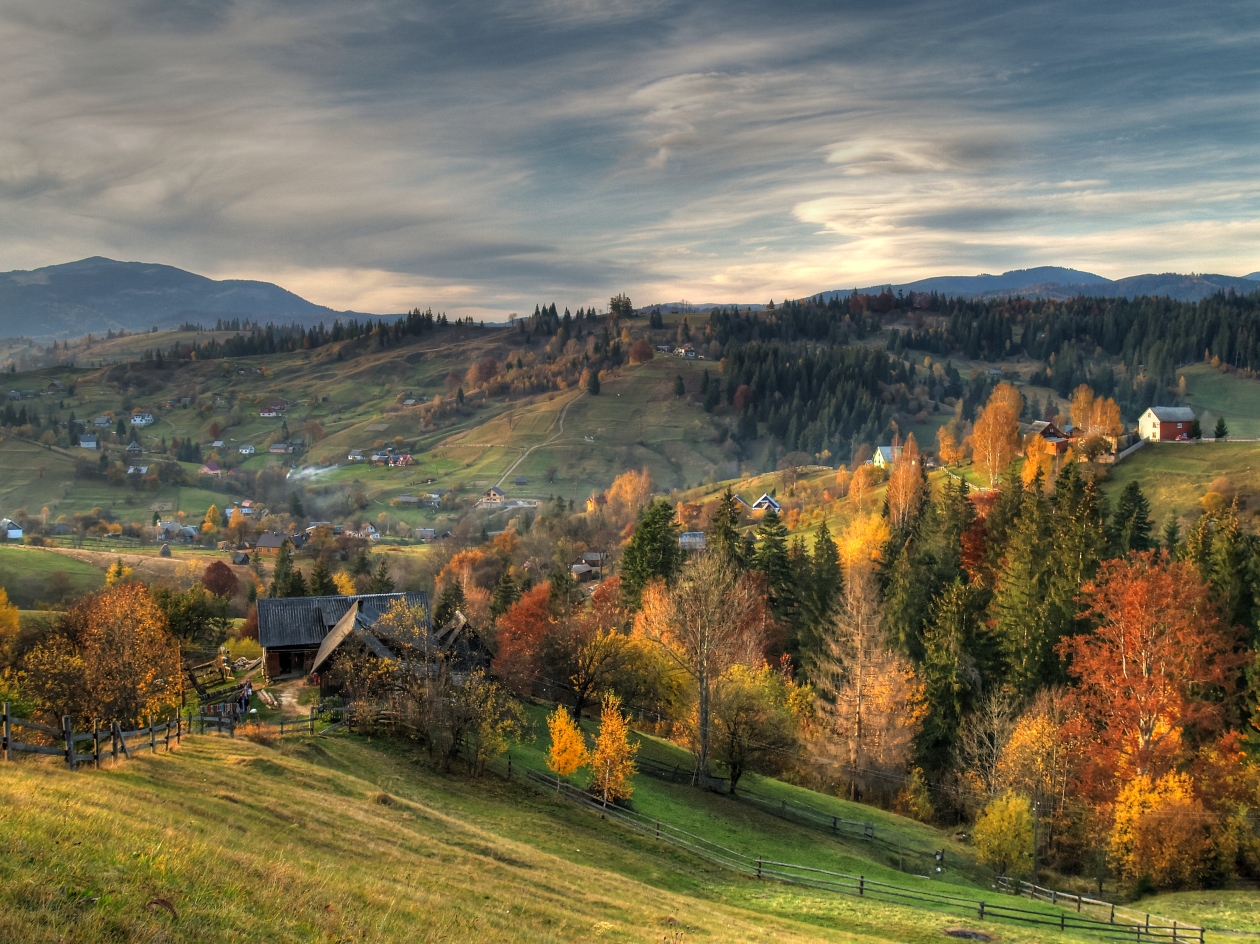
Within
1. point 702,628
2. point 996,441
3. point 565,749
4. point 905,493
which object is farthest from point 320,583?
point 996,441

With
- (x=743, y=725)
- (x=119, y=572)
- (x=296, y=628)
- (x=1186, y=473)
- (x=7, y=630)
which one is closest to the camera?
(x=743, y=725)

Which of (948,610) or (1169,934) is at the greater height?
(948,610)

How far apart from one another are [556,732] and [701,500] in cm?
13317

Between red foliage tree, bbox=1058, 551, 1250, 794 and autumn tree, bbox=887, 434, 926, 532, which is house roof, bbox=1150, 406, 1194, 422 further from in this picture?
red foliage tree, bbox=1058, 551, 1250, 794

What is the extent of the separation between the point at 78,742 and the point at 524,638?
41159mm

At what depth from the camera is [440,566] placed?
5586 inches

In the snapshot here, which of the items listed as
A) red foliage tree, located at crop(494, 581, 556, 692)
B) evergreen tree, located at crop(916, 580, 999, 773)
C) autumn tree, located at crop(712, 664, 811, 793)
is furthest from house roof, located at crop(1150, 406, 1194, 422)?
autumn tree, located at crop(712, 664, 811, 793)

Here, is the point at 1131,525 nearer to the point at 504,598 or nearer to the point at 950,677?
the point at 950,677

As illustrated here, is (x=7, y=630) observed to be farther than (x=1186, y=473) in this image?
No

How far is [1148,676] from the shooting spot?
46688 mm

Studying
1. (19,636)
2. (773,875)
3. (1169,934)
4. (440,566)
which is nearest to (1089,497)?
(1169,934)

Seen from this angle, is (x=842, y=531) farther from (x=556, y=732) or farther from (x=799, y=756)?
(x=556, y=732)

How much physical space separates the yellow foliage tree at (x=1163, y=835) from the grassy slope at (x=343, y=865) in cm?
1764

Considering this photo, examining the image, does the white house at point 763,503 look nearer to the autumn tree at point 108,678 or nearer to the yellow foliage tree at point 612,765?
the yellow foliage tree at point 612,765
